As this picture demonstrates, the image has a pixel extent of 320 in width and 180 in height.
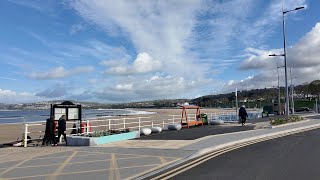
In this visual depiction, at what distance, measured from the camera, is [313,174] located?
31.5 ft

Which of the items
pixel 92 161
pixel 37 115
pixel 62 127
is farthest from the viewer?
pixel 37 115

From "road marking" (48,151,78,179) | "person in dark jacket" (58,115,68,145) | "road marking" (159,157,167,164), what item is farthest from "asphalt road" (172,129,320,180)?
"person in dark jacket" (58,115,68,145)

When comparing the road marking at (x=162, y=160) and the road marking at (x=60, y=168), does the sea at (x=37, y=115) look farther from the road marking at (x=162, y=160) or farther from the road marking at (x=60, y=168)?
the road marking at (x=162, y=160)

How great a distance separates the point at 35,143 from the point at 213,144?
9403mm

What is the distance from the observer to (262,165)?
1123 centimetres

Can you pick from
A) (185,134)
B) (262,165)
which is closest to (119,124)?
(185,134)

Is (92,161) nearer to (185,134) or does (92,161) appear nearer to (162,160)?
(162,160)

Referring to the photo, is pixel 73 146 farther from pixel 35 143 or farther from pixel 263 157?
pixel 263 157

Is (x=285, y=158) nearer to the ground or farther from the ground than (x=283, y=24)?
nearer to the ground

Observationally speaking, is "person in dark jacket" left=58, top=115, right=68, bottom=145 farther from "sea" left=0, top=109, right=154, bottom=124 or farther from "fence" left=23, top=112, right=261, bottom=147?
"sea" left=0, top=109, right=154, bottom=124

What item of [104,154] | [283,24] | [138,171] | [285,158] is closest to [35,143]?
[104,154]

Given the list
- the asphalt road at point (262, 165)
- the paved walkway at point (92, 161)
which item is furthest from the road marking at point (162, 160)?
the asphalt road at point (262, 165)

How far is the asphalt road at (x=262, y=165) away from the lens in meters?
9.59

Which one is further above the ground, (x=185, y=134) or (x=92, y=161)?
(x=185, y=134)
